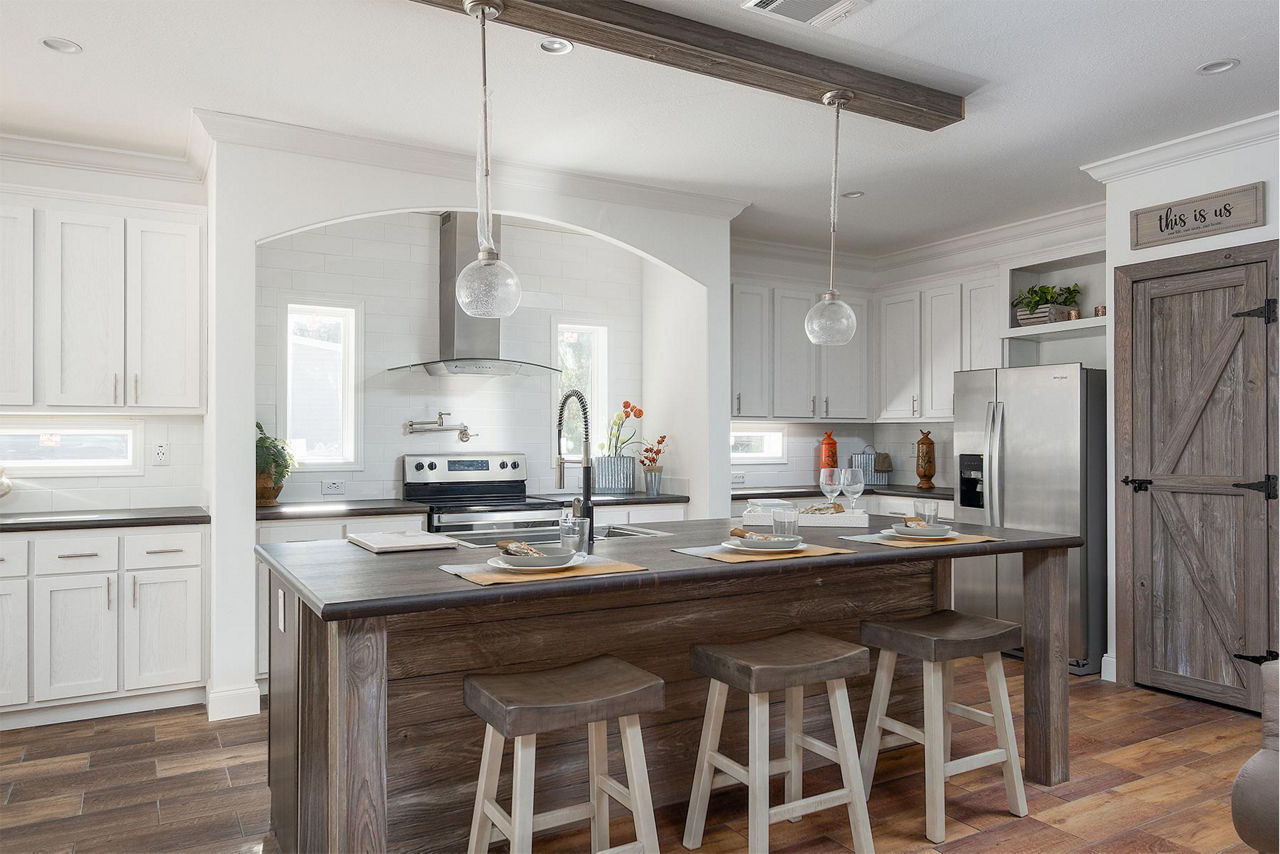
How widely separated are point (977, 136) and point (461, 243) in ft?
8.75

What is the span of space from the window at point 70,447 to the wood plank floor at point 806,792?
4.01 feet

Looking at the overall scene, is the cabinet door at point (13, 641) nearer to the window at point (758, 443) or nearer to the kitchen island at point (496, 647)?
the kitchen island at point (496, 647)

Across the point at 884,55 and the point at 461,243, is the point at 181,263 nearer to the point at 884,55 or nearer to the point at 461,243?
the point at 461,243

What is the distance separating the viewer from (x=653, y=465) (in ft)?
17.7

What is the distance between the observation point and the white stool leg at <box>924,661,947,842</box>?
8.34 feet

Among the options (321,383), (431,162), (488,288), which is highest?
(431,162)

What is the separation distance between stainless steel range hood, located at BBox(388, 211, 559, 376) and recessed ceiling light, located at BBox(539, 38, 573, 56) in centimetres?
Answer: 177

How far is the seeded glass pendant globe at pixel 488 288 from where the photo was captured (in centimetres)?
239

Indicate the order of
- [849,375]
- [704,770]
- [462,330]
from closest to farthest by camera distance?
[704,770] → [462,330] → [849,375]

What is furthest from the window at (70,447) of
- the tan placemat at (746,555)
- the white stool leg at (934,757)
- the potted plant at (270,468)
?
the white stool leg at (934,757)

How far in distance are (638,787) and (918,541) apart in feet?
4.01

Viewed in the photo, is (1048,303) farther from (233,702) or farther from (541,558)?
(233,702)

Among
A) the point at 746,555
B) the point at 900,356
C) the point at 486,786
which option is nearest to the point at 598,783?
the point at 486,786

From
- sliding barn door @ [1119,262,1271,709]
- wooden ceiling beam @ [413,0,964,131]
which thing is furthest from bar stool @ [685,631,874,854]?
sliding barn door @ [1119,262,1271,709]
